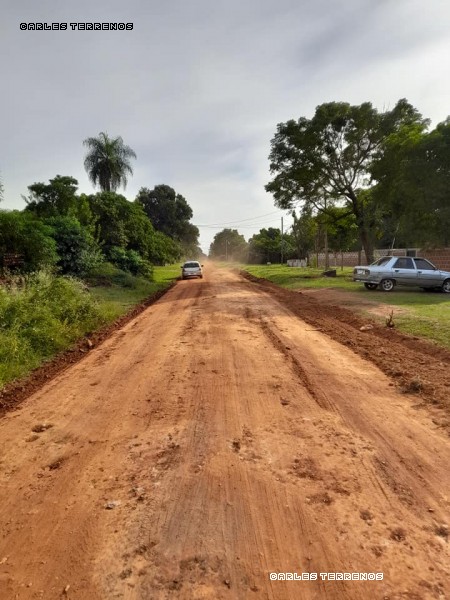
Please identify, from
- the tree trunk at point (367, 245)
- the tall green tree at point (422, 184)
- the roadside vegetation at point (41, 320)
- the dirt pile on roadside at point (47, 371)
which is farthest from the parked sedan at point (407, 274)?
the dirt pile on roadside at point (47, 371)

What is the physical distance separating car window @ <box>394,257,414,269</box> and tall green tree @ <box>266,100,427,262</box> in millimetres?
8767

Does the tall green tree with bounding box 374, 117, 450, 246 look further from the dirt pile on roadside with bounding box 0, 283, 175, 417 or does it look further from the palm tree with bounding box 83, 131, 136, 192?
the palm tree with bounding box 83, 131, 136, 192

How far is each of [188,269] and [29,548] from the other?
96.2 ft

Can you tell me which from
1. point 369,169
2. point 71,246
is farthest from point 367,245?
point 71,246

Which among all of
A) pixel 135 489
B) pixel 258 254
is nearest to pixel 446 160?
pixel 135 489

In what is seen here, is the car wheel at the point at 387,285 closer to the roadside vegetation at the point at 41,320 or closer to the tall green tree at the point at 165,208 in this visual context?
the roadside vegetation at the point at 41,320

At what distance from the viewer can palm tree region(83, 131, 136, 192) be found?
3850 centimetres

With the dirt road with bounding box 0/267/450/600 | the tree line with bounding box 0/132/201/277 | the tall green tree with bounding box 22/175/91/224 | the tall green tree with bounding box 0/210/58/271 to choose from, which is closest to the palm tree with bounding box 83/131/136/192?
the tree line with bounding box 0/132/201/277

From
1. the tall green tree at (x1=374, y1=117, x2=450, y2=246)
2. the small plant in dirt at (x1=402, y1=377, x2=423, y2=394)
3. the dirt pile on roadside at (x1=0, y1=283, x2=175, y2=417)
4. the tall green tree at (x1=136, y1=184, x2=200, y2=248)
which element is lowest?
the small plant in dirt at (x1=402, y1=377, x2=423, y2=394)

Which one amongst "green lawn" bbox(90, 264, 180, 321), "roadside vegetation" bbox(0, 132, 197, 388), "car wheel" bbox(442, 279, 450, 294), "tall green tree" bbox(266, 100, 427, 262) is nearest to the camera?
"roadside vegetation" bbox(0, 132, 197, 388)

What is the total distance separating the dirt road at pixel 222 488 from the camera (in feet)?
7.54

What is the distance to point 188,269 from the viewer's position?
31.6 m

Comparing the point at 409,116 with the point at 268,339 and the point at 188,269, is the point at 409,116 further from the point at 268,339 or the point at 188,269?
the point at 268,339

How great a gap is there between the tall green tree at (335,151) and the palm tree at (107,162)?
709 inches
